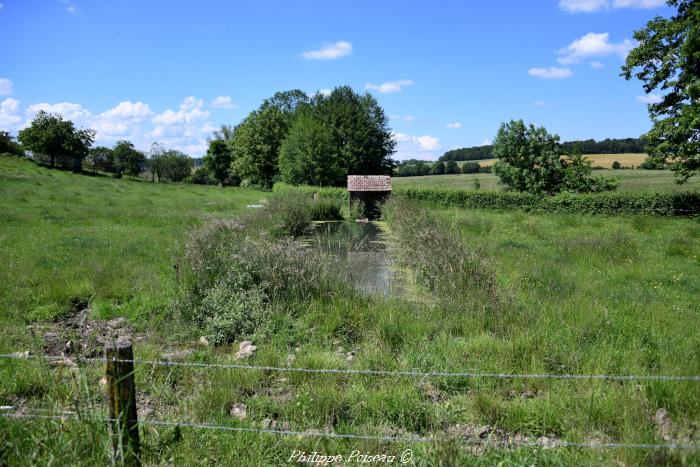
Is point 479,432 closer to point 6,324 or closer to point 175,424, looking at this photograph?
point 175,424

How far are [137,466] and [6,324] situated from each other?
5.12 meters

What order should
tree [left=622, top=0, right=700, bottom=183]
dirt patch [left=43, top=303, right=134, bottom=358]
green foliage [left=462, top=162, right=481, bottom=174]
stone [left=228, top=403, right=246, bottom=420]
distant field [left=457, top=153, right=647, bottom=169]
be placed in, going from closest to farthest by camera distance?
1. stone [left=228, top=403, right=246, bottom=420]
2. dirt patch [left=43, top=303, right=134, bottom=358]
3. tree [left=622, top=0, right=700, bottom=183]
4. distant field [left=457, top=153, right=647, bottom=169]
5. green foliage [left=462, top=162, right=481, bottom=174]

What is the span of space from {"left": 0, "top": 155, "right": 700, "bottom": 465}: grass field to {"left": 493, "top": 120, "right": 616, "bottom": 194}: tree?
28.7 metres

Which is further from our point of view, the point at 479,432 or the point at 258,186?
the point at 258,186

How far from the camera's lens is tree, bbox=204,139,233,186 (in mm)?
76062

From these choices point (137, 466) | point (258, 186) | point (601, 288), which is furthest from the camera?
point (258, 186)

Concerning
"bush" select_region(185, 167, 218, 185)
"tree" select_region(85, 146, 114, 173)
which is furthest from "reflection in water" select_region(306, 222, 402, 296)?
"bush" select_region(185, 167, 218, 185)

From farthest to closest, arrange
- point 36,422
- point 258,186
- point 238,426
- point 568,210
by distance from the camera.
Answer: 1. point 258,186
2. point 568,210
3. point 238,426
4. point 36,422

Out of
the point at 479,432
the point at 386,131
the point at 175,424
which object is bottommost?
the point at 479,432

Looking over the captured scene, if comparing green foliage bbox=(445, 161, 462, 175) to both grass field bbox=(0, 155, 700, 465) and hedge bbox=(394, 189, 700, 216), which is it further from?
grass field bbox=(0, 155, 700, 465)

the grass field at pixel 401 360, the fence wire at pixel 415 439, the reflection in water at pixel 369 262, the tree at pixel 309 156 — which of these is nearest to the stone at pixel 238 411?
the grass field at pixel 401 360

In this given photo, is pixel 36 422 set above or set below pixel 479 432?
above

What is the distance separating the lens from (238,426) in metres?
4.24

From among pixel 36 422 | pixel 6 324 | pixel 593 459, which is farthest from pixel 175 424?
pixel 6 324
